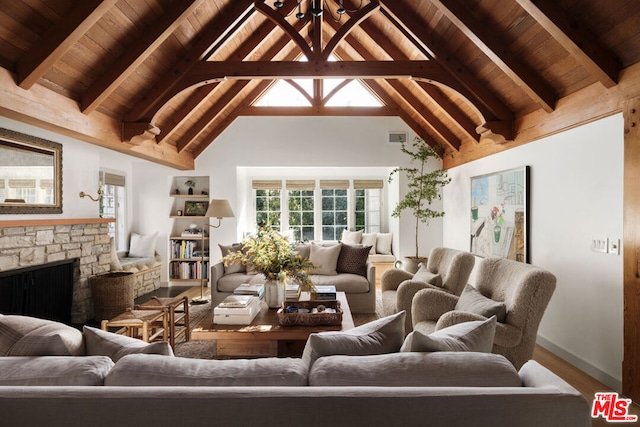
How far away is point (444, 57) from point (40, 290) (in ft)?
15.6

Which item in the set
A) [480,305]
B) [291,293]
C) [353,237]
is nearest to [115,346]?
[291,293]

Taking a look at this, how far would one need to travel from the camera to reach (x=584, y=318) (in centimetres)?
334

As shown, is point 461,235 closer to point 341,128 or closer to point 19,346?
point 341,128

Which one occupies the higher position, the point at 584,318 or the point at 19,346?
the point at 19,346

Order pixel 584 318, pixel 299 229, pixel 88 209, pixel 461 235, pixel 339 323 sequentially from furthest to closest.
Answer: pixel 299 229, pixel 461 235, pixel 88 209, pixel 584 318, pixel 339 323

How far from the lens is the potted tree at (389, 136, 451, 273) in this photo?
623 cm

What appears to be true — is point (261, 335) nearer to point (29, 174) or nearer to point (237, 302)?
point (237, 302)

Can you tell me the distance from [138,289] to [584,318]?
559 centimetres

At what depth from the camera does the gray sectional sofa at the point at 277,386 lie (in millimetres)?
1276

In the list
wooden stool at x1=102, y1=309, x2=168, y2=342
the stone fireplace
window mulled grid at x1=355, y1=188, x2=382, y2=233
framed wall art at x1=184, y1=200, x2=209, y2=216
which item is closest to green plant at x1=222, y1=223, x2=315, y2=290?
wooden stool at x1=102, y1=309, x2=168, y2=342

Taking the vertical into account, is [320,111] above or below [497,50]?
above

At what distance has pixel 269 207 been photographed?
25.5ft

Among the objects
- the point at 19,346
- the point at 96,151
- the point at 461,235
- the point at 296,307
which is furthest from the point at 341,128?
the point at 19,346

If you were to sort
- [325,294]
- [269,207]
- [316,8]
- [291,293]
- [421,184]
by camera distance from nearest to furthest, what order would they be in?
1. [316,8]
2. [291,293]
3. [325,294]
4. [421,184]
5. [269,207]
